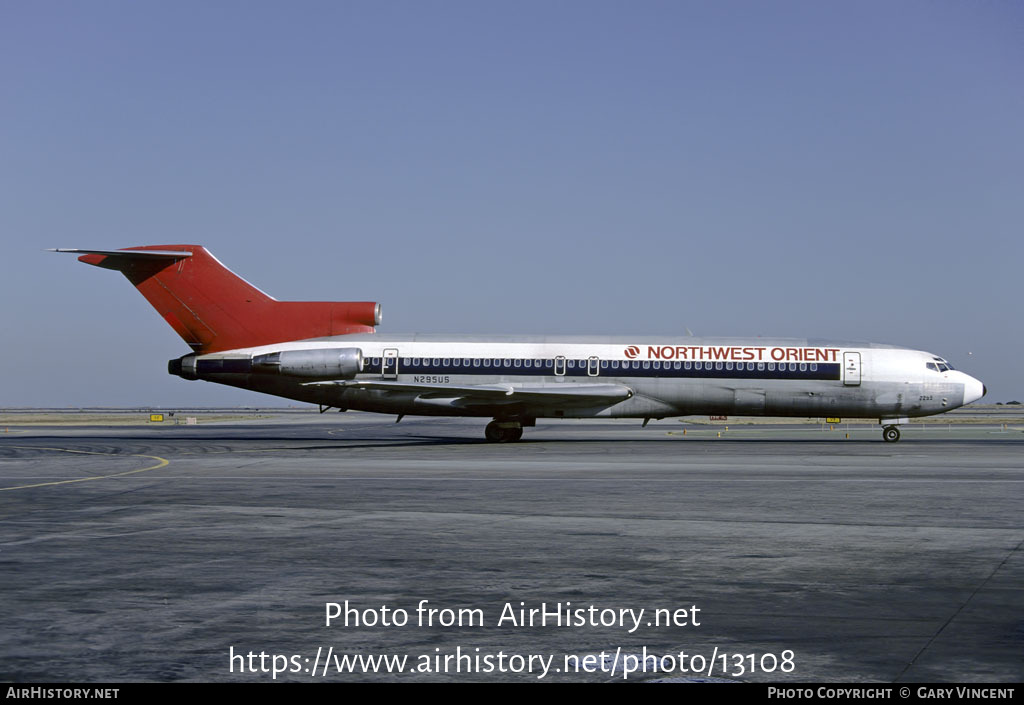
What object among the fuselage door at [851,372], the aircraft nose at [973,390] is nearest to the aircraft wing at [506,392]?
the fuselage door at [851,372]

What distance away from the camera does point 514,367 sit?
122ft

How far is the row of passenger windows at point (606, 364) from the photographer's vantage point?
36969mm

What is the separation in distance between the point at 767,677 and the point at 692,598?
2.53 meters

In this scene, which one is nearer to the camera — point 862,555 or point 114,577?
point 114,577

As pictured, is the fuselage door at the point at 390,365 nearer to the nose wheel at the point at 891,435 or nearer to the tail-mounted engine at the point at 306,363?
the tail-mounted engine at the point at 306,363

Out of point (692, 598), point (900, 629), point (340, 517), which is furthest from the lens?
point (340, 517)

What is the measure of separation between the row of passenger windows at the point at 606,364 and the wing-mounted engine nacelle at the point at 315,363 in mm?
936

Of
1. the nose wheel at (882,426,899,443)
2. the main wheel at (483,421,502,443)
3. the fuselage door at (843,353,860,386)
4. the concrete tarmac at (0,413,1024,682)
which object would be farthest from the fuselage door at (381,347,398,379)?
the nose wheel at (882,426,899,443)

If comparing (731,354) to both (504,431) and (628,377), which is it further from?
(504,431)

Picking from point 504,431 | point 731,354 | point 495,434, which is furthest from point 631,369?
point 495,434

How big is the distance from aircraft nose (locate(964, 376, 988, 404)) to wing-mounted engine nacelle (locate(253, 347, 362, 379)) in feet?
78.4
